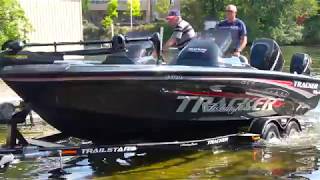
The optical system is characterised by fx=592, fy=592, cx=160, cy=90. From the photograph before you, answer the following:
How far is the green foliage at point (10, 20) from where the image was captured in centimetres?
1736

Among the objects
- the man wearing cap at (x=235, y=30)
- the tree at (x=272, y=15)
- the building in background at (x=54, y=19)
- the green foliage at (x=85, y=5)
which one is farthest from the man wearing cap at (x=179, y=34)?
the green foliage at (x=85, y=5)

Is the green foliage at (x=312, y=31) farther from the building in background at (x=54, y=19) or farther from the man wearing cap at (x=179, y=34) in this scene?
the man wearing cap at (x=179, y=34)

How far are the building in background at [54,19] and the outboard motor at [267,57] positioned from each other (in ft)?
50.2

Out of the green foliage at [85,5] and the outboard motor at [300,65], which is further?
the green foliage at [85,5]

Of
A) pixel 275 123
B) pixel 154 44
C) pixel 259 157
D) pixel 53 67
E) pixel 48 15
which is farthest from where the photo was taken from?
pixel 48 15

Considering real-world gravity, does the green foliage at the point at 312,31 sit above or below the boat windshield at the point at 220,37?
below

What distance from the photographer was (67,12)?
26.5 metres

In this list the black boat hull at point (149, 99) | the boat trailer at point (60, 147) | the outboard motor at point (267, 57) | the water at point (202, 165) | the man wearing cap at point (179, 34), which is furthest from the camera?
the outboard motor at point (267, 57)

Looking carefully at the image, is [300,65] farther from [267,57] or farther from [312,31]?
[312,31]

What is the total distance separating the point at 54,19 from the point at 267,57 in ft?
57.8

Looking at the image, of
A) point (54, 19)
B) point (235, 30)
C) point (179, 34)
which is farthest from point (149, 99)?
point (54, 19)

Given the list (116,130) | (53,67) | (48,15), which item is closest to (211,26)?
(116,130)

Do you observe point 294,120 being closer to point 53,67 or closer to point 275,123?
point 275,123

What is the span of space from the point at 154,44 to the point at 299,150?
9.26 ft
